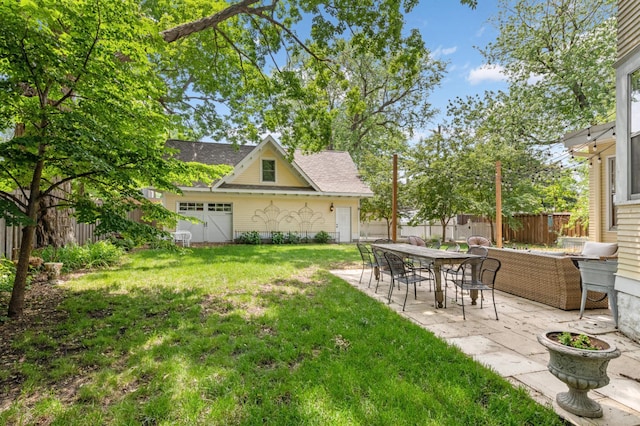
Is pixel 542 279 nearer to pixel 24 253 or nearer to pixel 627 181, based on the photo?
pixel 627 181

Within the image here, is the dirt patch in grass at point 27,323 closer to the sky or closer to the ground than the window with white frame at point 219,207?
closer to the ground

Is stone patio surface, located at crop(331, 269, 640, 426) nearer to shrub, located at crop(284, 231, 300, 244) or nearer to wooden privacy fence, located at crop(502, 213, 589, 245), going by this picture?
shrub, located at crop(284, 231, 300, 244)

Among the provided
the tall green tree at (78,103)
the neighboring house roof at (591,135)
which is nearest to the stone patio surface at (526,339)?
the tall green tree at (78,103)

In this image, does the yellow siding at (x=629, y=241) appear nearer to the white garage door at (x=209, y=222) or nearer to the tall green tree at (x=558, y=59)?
the white garage door at (x=209, y=222)

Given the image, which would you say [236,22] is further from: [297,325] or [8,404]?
[8,404]

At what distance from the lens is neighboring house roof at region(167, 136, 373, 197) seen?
1688 centimetres

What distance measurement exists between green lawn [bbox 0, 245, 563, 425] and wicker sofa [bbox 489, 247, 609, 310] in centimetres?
285

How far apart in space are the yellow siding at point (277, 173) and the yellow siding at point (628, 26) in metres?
14.0

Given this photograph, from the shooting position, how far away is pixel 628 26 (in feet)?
14.4

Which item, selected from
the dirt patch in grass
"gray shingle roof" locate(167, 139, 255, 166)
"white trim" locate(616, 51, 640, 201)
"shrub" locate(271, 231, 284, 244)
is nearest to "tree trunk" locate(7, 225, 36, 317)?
the dirt patch in grass

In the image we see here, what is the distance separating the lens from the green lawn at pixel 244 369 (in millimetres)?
2572

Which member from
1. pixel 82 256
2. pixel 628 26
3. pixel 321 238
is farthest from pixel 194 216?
pixel 628 26

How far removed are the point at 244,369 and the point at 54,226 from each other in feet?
28.3

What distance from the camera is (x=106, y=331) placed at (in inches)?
170
